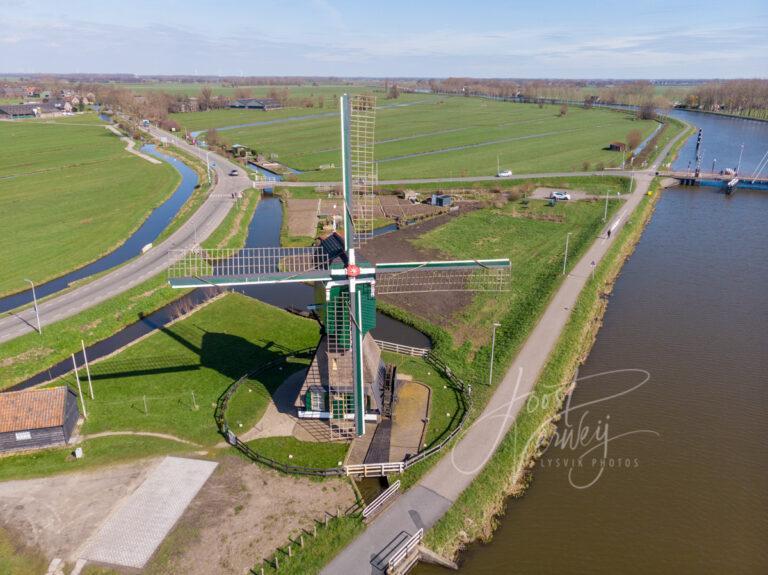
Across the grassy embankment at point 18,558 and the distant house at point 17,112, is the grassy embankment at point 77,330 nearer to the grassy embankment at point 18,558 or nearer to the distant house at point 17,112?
the grassy embankment at point 18,558

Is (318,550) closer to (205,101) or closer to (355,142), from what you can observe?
(355,142)

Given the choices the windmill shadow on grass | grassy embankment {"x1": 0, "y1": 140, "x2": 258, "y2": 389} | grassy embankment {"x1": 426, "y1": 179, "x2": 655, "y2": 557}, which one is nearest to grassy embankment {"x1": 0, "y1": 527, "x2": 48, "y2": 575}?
the windmill shadow on grass

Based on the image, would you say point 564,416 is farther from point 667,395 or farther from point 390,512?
point 390,512

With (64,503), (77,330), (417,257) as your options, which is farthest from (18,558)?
(417,257)

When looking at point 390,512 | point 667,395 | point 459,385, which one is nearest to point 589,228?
point 667,395

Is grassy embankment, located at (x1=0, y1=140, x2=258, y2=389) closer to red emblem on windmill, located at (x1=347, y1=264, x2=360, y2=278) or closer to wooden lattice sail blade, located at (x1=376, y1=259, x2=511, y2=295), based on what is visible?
wooden lattice sail blade, located at (x1=376, y1=259, x2=511, y2=295)

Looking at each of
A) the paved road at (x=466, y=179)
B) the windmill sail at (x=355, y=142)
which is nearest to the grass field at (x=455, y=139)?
the paved road at (x=466, y=179)
